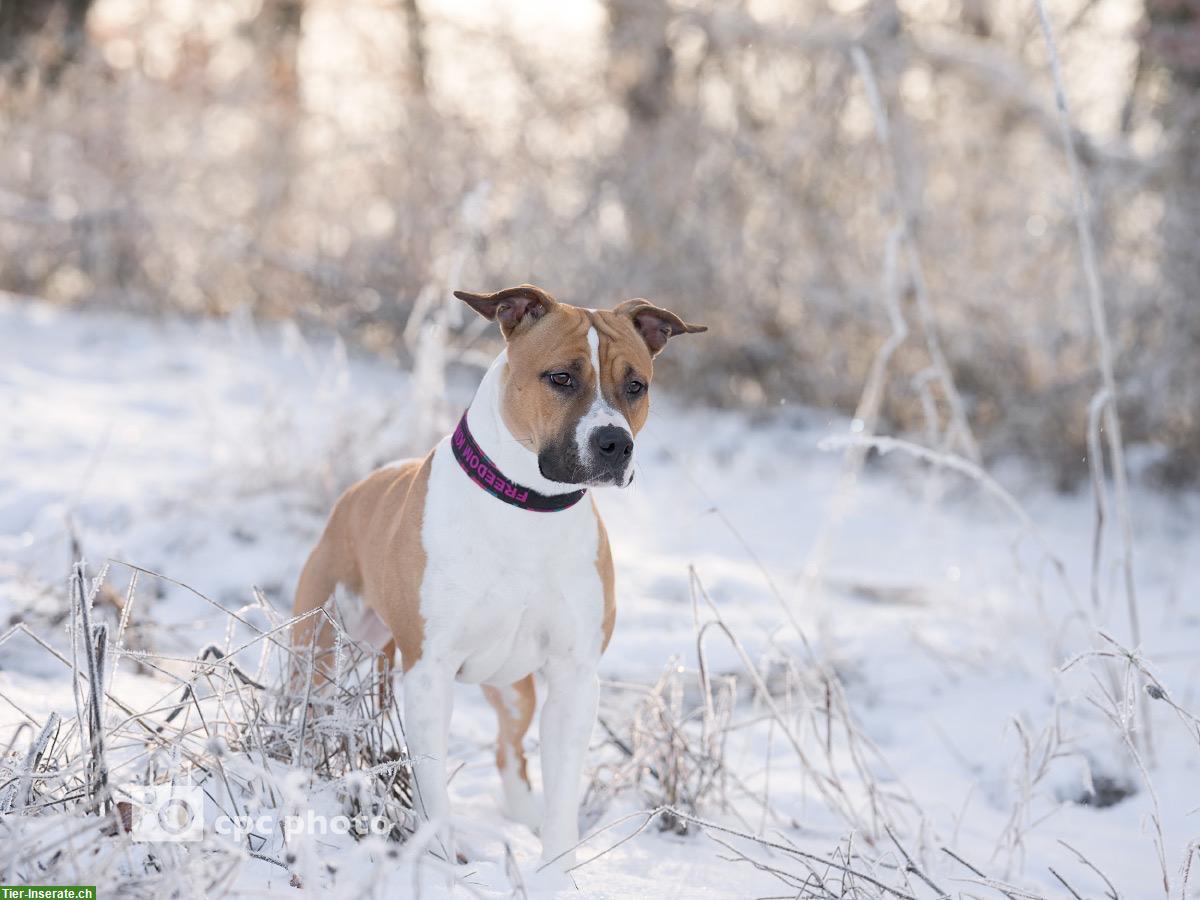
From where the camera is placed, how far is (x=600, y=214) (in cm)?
932

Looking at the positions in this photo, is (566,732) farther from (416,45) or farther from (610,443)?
(416,45)

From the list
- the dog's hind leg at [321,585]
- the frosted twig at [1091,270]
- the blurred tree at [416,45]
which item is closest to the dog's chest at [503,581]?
the dog's hind leg at [321,585]

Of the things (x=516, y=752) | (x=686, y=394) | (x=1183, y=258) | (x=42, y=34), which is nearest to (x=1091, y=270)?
(x=516, y=752)

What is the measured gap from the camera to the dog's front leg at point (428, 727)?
2764 millimetres

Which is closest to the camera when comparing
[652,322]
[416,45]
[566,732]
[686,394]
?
[566,732]

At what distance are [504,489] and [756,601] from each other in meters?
2.88

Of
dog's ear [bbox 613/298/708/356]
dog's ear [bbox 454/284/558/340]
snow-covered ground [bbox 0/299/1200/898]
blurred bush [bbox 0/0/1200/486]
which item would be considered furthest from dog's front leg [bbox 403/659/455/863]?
blurred bush [bbox 0/0/1200/486]

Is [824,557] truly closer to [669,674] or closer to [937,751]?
[937,751]

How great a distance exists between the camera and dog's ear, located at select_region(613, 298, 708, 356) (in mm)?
3182

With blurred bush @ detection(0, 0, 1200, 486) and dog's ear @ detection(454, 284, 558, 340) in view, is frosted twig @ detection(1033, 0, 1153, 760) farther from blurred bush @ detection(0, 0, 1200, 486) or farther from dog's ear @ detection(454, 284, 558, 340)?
blurred bush @ detection(0, 0, 1200, 486)

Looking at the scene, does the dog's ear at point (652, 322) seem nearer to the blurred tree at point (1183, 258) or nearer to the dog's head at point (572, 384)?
the dog's head at point (572, 384)

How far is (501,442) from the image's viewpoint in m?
2.89

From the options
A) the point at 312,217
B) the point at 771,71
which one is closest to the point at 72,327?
the point at 312,217

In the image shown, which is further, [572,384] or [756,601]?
[756,601]
